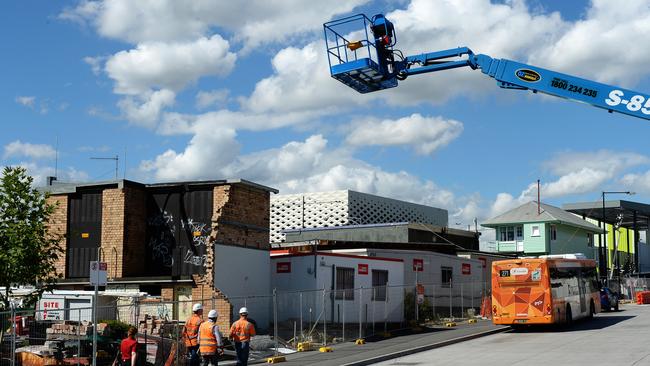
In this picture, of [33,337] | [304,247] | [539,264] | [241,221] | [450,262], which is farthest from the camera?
[450,262]

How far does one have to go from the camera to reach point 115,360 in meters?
19.5

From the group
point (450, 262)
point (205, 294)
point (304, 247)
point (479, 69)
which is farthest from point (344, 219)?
point (479, 69)

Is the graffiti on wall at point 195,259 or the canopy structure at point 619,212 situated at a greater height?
the canopy structure at point 619,212

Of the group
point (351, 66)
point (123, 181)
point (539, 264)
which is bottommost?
point (539, 264)

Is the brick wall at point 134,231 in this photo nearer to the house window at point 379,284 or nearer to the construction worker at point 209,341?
the house window at point 379,284

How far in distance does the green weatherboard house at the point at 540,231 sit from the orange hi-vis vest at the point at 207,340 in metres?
59.1

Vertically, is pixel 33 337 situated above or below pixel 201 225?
below

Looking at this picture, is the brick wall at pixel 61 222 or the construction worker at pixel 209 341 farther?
the brick wall at pixel 61 222

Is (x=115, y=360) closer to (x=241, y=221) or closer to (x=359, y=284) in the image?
(x=241, y=221)

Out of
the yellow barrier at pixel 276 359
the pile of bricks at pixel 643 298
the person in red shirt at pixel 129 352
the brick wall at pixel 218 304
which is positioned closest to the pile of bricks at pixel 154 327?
the yellow barrier at pixel 276 359

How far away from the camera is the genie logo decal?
67.7 ft

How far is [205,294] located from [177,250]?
2.94 metres

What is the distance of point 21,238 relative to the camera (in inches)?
785

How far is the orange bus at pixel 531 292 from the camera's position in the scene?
31078 mm
